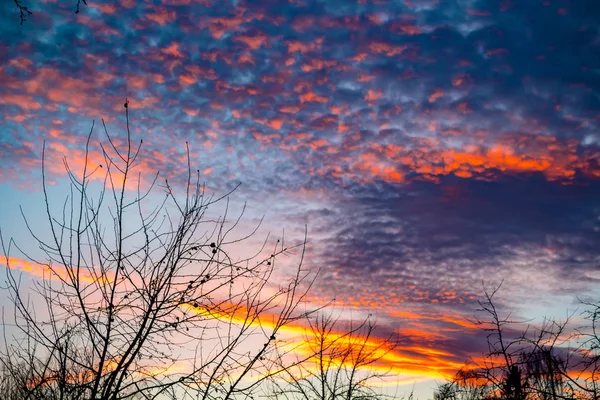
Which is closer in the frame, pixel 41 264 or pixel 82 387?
pixel 82 387

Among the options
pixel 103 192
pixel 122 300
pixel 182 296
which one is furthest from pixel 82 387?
pixel 103 192

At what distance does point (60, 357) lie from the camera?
4066 mm

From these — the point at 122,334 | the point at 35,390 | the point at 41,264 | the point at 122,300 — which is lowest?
the point at 35,390

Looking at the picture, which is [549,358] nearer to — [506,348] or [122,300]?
[506,348]

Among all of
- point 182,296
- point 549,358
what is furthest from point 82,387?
point 549,358

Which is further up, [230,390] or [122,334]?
[122,334]

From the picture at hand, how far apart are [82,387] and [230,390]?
1242 millimetres

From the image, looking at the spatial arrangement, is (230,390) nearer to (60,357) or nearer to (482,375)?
(60,357)

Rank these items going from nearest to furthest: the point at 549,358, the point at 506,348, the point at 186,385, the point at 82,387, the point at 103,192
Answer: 1. the point at 82,387
2. the point at 186,385
3. the point at 103,192
4. the point at 549,358
5. the point at 506,348

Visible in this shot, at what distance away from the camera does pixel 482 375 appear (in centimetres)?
780

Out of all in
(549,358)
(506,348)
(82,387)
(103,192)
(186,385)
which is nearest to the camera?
(82,387)

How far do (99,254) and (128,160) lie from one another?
3.03ft

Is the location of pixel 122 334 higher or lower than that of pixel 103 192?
lower

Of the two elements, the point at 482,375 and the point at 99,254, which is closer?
the point at 99,254
